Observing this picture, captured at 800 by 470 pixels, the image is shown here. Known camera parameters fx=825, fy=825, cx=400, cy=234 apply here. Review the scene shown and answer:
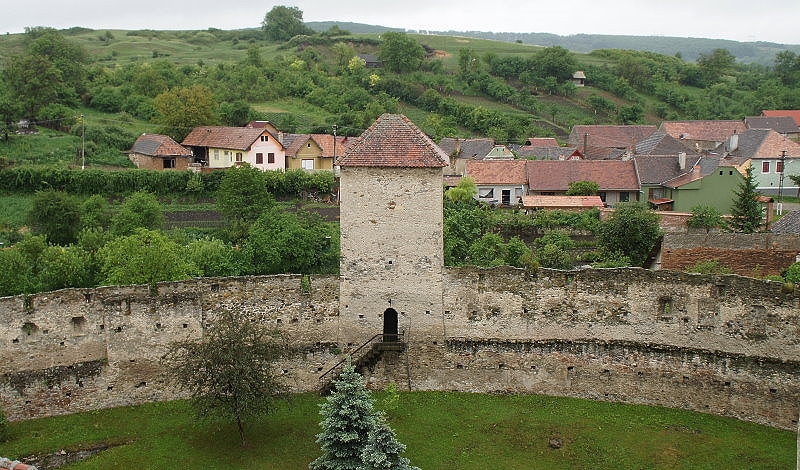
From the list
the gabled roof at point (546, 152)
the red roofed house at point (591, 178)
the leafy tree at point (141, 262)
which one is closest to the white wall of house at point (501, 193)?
the red roofed house at point (591, 178)

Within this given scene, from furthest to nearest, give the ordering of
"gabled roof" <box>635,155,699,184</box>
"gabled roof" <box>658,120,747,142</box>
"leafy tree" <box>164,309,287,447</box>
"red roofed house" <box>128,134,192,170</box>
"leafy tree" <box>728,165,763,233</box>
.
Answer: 1. "gabled roof" <box>658,120,747,142</box>
2. "red roofed house" <box>128,134,192,170</box>
3. "gabled roof" <box>635,155,699,184</box>
4. "leafy tree" <box>728,165,763,233</box>
5. "leafy tree" <box>164,309,287,447</box>

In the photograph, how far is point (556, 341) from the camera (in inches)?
1081

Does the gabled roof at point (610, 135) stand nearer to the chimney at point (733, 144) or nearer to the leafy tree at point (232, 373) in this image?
the chimney at point (733, 144)

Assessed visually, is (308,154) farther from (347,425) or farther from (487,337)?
(347,425)

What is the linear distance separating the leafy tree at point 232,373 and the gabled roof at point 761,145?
4601cm

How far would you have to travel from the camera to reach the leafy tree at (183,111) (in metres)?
72.4

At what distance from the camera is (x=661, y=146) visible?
221 feet

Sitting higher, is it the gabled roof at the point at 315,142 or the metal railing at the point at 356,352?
the gabled roof at the point at 315,142

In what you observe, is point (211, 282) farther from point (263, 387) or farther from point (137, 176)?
point (137, 176)

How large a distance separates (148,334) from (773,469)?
1905cm

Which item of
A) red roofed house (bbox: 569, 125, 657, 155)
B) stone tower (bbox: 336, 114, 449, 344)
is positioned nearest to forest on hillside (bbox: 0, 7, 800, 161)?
red roofed house (bbox: 569, 125, 657, 155)

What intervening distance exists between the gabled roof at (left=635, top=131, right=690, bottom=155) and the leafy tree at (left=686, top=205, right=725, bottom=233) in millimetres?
19207

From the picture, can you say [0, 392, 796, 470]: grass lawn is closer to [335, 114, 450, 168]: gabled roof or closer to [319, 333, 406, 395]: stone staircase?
[319, 333, 406, 395]: stone staircase

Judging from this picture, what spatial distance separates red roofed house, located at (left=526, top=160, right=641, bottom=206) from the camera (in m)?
56.4
